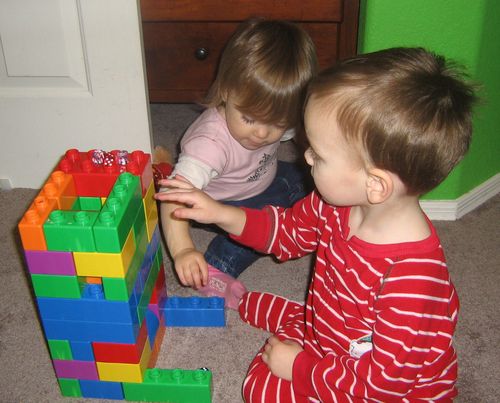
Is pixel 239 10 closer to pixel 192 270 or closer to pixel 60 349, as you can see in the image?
pixel 192 270

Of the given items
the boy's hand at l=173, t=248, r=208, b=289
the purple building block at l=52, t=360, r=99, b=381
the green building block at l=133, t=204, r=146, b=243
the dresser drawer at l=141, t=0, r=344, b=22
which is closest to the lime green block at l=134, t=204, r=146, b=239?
the green building block at l=133, t=204, r=146, b=243

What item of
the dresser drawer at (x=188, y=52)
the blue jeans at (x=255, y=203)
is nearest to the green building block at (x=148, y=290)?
the blue jeans at (x=255, y=203)

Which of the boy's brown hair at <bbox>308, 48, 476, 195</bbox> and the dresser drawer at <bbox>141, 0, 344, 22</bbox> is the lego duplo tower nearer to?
the boy's brown hair at <bbox>308, 48, 476, 195</bbox>

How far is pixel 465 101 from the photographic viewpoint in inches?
28.2

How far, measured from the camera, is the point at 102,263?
0.81m

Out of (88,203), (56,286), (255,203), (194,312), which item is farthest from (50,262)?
(255,203)

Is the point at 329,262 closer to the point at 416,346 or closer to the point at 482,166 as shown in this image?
the point at 416,346

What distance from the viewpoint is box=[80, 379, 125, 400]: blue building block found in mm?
964

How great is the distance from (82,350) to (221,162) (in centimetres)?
43

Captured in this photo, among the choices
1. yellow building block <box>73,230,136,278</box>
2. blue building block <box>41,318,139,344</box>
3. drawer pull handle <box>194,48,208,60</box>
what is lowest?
blue building block <box>41,318,139,344</box>

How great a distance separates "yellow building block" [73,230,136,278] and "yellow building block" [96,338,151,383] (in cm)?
19

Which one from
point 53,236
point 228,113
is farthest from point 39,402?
point 228,113

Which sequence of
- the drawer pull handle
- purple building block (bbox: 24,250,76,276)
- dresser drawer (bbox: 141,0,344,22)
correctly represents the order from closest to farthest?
purple building block (bbox: 24,250,76,276) → dresser drawer (bbox: 141,0,344,22) → the drawer pull handle

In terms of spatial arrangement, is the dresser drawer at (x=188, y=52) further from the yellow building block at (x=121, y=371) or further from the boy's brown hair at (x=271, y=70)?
the yellow building block at (x=121, y=371)
